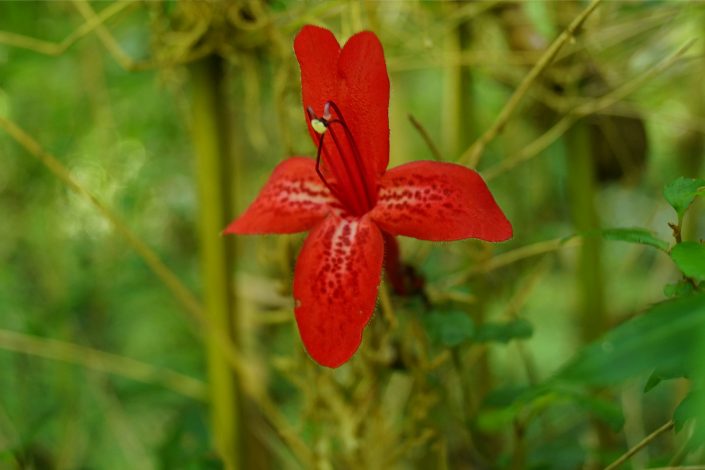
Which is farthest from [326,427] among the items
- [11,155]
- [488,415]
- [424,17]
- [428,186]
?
[11,155]

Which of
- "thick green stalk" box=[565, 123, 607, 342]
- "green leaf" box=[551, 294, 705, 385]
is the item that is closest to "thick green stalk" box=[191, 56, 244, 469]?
"thick green stalk" box=[565, 123, 607, 342]

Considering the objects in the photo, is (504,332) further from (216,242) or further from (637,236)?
(216,242)

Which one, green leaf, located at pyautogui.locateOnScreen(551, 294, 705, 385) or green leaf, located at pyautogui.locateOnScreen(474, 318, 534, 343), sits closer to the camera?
green leaf, located at pyautogui.locateOnScreen(551, 294, 705, 385)

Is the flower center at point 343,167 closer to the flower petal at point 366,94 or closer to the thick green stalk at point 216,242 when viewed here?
the flower petal at point 366,94

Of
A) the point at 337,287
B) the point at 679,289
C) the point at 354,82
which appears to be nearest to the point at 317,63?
the point at 354,82

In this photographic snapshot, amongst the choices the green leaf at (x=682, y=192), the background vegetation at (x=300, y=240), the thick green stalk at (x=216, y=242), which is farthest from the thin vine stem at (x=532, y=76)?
the thick green stalk at (x=216, y=242)

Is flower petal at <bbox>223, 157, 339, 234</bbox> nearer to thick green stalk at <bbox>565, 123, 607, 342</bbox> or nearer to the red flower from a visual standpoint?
the red flower
